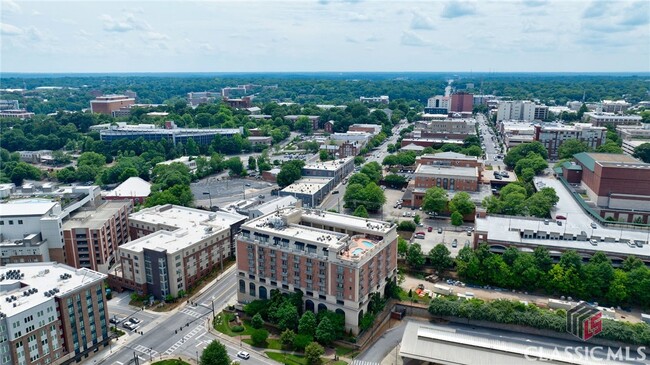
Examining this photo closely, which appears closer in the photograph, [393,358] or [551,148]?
[393,358]

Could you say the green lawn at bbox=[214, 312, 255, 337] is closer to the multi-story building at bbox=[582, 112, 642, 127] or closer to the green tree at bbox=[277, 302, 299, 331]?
the green tree at bbox=[277, 302, 299, 331]

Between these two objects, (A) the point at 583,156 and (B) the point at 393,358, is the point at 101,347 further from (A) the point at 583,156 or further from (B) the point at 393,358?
(A) the point at 583,156

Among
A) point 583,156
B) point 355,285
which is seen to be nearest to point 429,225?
point 355,285

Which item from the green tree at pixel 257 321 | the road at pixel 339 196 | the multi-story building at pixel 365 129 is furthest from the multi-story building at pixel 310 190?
the multi-story building at pixel 365 129

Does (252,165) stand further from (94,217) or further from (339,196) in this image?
(94,217)

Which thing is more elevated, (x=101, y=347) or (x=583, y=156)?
(x=583, y=156)

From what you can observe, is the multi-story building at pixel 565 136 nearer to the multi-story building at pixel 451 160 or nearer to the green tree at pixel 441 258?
the multi-story building at pixel 451 160

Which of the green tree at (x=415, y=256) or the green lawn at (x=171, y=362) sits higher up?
the green tree at (x=415, y=256)
